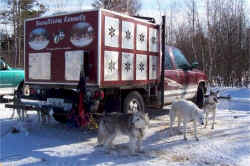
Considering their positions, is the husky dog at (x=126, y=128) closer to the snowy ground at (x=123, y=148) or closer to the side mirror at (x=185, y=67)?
the snowy ground at (x=123, y=148)

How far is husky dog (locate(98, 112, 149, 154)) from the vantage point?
17.7 feet

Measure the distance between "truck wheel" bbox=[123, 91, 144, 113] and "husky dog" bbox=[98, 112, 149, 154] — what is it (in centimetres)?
139

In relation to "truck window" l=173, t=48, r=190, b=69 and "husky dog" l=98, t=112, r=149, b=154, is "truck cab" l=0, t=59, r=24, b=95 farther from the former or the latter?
"husky dog" l=98, t=112, r=149, b=154

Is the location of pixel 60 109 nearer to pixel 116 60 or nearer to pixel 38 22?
pixel 116 60

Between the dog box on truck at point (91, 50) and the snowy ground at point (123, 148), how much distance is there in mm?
1312

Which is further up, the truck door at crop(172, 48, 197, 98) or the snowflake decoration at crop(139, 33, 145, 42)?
the snowflake decoration at crop(139, 33, 145, 42)

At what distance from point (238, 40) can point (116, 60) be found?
69.3ft

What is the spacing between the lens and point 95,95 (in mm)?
6195

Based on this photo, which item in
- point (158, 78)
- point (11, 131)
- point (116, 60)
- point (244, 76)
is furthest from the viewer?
point (244, 76)

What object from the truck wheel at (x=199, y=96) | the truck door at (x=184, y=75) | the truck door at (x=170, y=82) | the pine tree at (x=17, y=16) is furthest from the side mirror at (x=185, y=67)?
the pine tree at (x=17, y=16)

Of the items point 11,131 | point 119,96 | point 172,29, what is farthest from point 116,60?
point 172,29

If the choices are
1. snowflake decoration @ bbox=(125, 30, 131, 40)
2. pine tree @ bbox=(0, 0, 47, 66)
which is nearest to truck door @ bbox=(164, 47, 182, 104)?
snowflake decoration @ bbox=(125, 30, 131, 40)

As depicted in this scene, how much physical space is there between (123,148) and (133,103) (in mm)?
1742

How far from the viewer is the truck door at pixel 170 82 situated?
8.64 m
